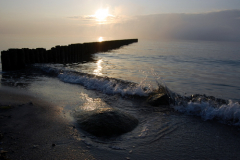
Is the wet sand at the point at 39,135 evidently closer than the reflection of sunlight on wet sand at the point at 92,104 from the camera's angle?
Yes

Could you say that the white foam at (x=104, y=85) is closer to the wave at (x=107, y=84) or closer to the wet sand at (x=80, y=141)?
the wave at (x=107, y=84)

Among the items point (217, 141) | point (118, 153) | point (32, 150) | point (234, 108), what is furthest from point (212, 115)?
point (32, 150)

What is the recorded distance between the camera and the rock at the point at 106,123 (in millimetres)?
4355

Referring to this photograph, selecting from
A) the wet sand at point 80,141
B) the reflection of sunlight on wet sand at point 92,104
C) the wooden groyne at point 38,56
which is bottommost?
the wet sand at point 80,141

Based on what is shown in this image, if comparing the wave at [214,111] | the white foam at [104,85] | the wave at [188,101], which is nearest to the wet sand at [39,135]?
the white foam at [104,85]

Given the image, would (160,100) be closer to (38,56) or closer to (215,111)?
(215,111)

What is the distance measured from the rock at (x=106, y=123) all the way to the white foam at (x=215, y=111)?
202 centimetres

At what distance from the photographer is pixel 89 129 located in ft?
14.5

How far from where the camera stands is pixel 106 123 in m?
4.50

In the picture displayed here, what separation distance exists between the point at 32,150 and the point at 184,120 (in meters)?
3.80

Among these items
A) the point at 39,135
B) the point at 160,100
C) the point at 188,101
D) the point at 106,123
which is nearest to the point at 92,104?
the point at 106,123

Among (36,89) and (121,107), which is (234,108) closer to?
(121,107)

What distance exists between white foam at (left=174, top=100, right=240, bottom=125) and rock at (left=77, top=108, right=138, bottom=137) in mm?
2015

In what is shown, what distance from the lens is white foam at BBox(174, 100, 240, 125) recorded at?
542cm
